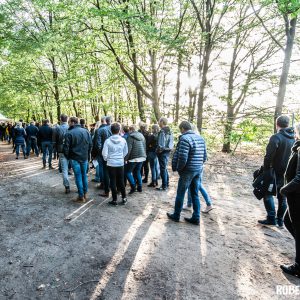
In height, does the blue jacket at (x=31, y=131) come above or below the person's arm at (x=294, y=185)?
above

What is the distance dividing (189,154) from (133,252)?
2.20 meters

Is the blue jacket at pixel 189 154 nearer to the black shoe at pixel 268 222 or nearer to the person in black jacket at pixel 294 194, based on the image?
the person in black jacket at pixel 294 194

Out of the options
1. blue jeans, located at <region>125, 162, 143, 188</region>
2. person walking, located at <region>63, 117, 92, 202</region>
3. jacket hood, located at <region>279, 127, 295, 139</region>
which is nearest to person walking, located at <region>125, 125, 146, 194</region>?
blue jeans, located at <region>125, 162, 143, 188</region>

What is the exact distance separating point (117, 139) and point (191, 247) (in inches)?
124

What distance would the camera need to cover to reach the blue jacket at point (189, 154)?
4828mm

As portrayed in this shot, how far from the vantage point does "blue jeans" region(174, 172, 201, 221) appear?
198 inches

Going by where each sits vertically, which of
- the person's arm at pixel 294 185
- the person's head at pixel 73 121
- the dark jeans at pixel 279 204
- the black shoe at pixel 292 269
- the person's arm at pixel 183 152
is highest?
the person's head at pixel 73 121

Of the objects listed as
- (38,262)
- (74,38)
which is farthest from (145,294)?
(74,38)

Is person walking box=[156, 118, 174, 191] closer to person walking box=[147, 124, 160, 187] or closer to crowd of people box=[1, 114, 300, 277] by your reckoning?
crowd of people box=[1, 114, 300, 277]

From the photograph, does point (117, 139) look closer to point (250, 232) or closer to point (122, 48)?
point (250, 232)

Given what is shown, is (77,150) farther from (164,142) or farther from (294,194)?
(294,194)

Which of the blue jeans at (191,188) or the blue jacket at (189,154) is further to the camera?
the blue jeans at (191,188)

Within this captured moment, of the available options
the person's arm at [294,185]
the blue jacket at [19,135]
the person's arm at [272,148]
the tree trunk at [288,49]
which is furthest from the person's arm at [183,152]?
the blue jacket at [19,135]

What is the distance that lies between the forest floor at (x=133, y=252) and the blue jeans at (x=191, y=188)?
317mm
